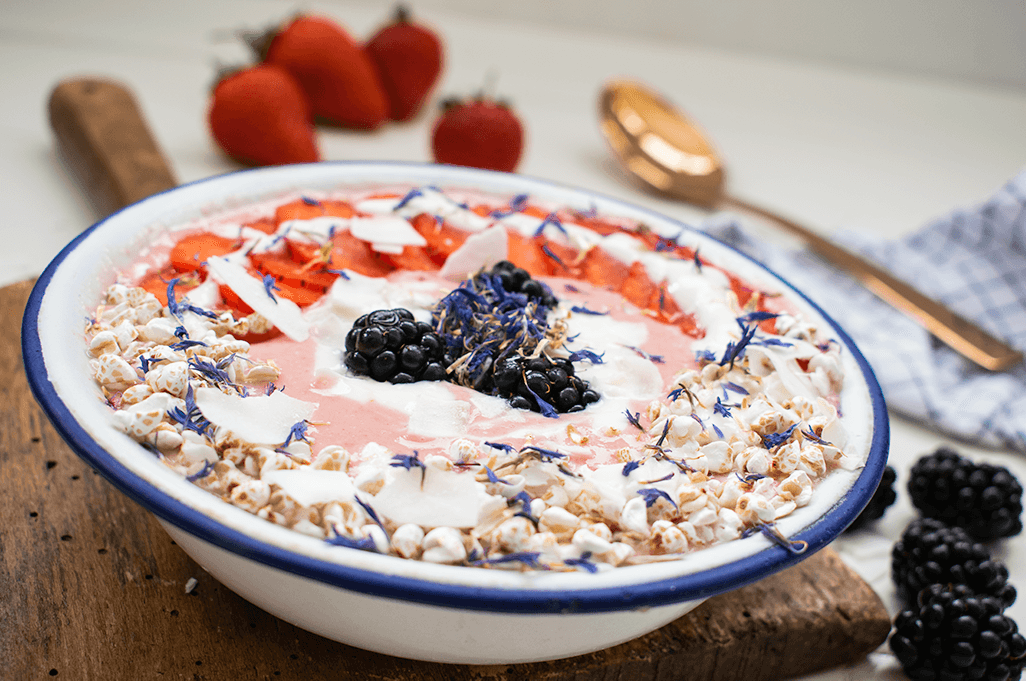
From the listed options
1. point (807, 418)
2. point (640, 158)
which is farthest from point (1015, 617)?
point (640, 158)

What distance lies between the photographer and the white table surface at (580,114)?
2.34m

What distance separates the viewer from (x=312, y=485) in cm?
86

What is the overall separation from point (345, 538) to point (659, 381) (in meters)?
0.48

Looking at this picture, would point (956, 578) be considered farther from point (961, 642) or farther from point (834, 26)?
point (834, 26)

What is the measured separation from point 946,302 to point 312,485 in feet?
5.79

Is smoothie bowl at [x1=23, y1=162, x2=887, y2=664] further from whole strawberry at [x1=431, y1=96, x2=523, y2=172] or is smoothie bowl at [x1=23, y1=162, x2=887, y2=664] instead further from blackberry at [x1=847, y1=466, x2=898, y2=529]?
whole strawberry at [x1=431, y1=96, x2=523, y2=172]

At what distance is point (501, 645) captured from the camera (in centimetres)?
91

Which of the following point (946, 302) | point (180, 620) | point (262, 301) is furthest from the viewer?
point (946, 302)

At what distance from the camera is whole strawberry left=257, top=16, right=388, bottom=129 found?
2498 mm

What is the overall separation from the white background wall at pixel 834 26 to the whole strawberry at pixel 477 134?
5.65 ft

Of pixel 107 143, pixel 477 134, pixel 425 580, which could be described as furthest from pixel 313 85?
pixel 425 580

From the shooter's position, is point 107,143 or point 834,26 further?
point 834,26

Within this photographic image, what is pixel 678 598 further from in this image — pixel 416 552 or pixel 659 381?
pixel 659 381

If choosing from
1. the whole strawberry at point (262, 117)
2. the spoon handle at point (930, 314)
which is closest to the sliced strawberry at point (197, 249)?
the whole strawberry at point (262, 117)
